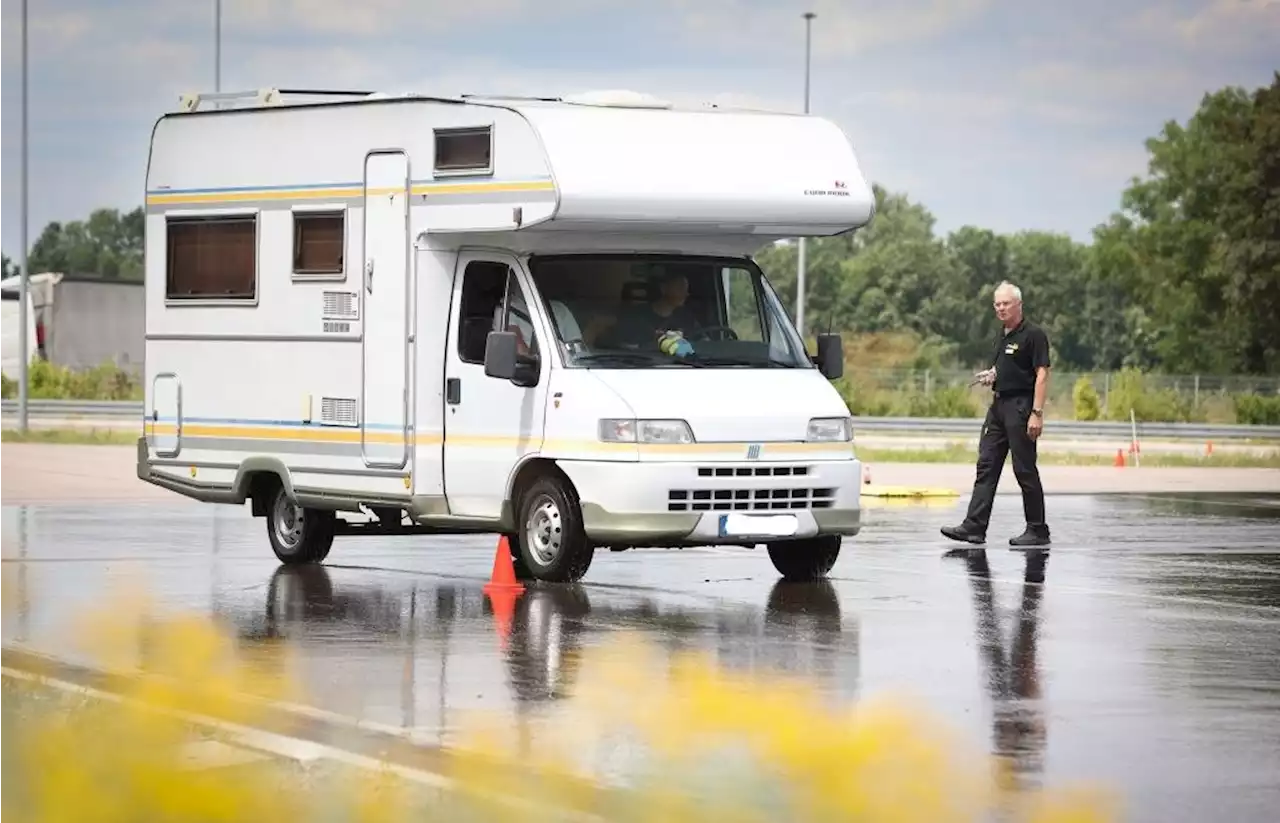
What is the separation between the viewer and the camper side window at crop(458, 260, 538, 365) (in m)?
15.9

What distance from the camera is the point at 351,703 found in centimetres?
1039

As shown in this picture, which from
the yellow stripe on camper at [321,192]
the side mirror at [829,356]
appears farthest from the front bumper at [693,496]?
the yellow stripe on camper at [321,192]

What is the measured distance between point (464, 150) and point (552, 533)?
8.27 ft

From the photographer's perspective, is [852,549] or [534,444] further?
[852,549]

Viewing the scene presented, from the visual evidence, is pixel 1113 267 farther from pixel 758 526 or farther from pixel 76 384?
pixel 758 526

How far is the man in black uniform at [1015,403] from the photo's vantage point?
18750 mm

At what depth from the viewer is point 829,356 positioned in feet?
54.9

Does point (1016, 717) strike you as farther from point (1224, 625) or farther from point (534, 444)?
point (534, 444)

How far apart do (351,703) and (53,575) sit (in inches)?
245

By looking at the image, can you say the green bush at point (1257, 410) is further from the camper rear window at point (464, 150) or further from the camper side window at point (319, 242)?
the camper rear window at point (464, 150)

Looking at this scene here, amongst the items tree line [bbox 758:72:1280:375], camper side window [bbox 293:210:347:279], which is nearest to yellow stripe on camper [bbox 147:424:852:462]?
camper side window [bbox 293:210:347:279]

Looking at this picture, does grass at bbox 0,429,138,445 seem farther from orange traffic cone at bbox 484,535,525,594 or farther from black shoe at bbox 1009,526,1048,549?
orange traffic cone at bbox 484,535,525,594

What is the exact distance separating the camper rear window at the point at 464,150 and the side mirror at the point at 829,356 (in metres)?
2.67

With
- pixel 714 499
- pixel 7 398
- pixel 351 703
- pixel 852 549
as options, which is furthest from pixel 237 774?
pixel 7 398
